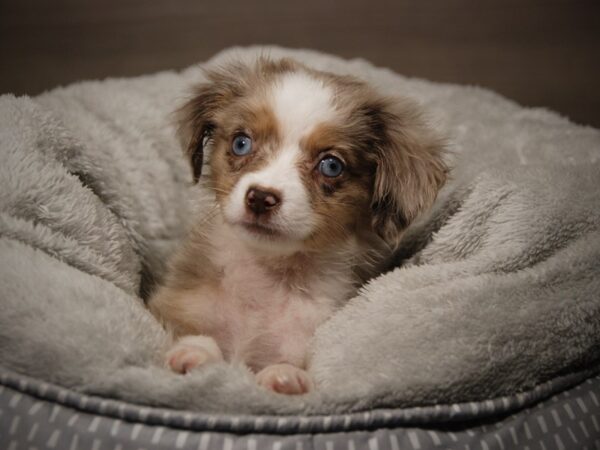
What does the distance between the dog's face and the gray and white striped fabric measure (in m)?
0.48

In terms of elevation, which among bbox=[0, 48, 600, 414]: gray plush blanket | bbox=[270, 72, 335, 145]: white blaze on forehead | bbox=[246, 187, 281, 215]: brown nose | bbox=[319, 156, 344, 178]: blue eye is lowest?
bbox=[0, 48, 600, 414]: gray plush blanket

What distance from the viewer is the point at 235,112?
171 centimetres

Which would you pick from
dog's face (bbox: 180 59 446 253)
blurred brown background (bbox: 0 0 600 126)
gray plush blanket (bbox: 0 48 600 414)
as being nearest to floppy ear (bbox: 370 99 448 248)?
dog's face (bbox: 180 59 446 253)

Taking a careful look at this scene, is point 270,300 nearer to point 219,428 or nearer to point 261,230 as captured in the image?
point 261,230

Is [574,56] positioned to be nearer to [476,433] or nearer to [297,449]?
[476,433]

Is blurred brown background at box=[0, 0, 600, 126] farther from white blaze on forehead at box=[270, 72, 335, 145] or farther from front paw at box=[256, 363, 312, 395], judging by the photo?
front paw at box=[256, 363, 312, 395]

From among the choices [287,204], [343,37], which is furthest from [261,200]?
[343,37]

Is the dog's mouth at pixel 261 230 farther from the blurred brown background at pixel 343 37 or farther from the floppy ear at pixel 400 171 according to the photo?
the blurred brown background at pixel 343 37

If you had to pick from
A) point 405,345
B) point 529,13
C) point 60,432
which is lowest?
point 60,432

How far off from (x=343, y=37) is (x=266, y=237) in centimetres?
170

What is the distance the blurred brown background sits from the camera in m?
2.80

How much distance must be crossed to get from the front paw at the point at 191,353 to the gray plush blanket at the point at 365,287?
0.05 meters

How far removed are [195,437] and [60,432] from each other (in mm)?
257

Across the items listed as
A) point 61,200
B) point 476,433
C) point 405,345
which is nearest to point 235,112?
point 61,200
